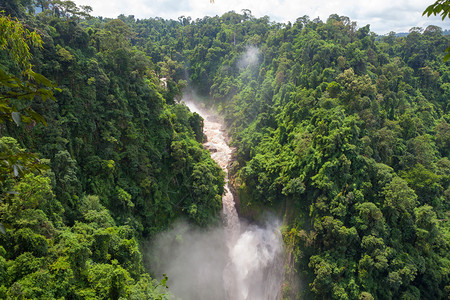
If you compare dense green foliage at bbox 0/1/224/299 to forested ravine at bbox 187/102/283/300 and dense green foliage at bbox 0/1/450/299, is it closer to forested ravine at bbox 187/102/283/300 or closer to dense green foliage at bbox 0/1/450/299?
dense green foliage at bbox 0/1/450/299

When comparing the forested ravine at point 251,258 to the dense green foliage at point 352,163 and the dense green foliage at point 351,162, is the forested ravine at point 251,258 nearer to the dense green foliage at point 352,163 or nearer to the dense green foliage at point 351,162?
the dense green foliage at point 351,162

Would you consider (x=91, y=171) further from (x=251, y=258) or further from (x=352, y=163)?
(x=352, y=163)

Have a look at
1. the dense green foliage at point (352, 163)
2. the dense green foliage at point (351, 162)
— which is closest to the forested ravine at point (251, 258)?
the dense green foliage at point (351, 162)

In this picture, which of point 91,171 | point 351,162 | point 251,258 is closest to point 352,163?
point 351,162

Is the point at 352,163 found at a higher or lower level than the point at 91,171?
higher

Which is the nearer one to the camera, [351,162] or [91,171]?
[91,171]

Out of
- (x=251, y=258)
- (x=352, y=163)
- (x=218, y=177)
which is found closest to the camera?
(x=352, y=163)

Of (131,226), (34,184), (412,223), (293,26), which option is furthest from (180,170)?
(293,26)
